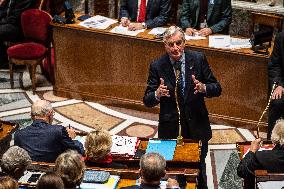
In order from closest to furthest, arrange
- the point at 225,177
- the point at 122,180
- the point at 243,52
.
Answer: the point at 122,180 → the point at 225,177 → the point at 243,52

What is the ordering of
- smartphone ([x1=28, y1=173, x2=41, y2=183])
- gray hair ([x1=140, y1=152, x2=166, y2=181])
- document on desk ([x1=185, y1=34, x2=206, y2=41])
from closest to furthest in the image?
A: gray hair ([x1=140, y1=152, x2=166, y2=181]) < smartphone ([x1=28, y1=173, x2=41, y2=183]) < document on desk ([x1=185, y1=34, x2=206, y2=41])

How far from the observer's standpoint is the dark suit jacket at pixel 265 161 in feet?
14.4

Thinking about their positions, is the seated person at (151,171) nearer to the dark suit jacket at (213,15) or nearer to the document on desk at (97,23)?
the dark suit jacket at (213,15)

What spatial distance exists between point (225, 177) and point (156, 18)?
8.20 feet

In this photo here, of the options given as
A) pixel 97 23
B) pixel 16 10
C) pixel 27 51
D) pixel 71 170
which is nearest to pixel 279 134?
pixel 71 170

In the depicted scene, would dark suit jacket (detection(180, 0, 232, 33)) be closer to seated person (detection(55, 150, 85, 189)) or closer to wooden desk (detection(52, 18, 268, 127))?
wooden desk (detection(52, 18, 268, 127))

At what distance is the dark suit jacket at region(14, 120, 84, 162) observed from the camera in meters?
4.71

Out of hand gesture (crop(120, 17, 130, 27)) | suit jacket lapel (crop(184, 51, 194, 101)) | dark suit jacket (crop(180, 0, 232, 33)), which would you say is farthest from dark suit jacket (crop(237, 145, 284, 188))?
hand gesture (crop(120, 17, 130, 27))

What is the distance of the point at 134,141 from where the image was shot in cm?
497

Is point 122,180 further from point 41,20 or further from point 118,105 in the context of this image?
point 41,20

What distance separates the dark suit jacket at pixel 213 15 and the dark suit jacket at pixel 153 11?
9.7 inches

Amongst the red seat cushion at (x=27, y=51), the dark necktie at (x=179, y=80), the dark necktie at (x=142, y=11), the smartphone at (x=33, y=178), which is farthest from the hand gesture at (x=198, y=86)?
the red seat cushion at (x=27, y=51)

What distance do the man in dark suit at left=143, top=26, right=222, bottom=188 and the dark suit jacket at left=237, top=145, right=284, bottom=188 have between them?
722 millimetres

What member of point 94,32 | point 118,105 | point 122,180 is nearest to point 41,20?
point 94,32
